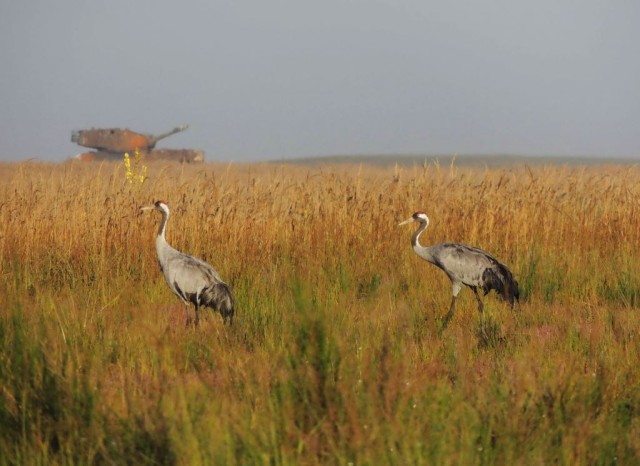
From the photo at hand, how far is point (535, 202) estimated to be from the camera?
1054cm

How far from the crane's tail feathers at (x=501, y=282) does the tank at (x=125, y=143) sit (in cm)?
3896

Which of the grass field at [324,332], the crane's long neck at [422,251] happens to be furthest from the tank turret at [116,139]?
the crane's long neck at [422,251]

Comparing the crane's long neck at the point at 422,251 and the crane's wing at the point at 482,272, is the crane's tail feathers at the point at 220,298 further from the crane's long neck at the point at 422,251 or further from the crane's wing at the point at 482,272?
the crane's long neck at the point at 422,251

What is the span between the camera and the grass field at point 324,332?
332 centimetres

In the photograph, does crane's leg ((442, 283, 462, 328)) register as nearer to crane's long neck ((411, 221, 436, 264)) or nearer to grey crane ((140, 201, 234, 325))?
crane's long neck ((411, 221, 436, 264))

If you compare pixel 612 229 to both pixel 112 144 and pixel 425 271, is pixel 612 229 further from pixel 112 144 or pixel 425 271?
pixel 112 144

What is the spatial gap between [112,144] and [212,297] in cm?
4096

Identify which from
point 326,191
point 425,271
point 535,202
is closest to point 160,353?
point 425,271

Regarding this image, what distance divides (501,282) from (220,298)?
2.54 metres

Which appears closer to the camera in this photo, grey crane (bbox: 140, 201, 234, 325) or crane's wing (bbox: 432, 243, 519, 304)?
grey crane (bbox: 140, 201, 234, 325)

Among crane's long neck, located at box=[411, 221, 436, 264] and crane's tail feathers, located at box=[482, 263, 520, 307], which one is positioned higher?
crane's long neck, located at box=[411, 221, 436, 264]

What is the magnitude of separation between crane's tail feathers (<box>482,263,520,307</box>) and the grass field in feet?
0.47

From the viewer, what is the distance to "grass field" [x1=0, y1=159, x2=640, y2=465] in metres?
3.32

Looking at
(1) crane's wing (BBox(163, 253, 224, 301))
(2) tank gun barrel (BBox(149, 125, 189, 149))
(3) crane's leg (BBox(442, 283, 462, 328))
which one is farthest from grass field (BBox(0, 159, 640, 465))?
(2) tank gun barrel (BBox(149, 125, 189, 149))
